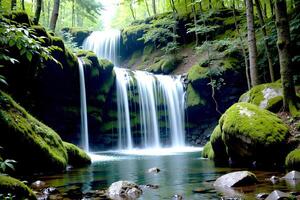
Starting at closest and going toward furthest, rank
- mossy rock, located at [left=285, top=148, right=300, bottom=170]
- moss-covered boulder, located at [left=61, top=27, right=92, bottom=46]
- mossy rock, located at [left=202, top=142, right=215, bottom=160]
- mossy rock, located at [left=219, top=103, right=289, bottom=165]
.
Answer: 1. mossy rock, located at [left=285, top=148, right=300, bottom=170]
2. mossy rock, located at [left=219, top=103, right=289, bottom=165]
3. mossy rock, located at [left=202, top=142, right=215, bottom=160]
4. moss-covered boulder, located at [left=61, top=27, right=92, bottom=46]

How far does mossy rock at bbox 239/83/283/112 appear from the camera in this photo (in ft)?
37.2

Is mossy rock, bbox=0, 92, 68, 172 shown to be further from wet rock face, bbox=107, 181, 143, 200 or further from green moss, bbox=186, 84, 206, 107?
green moss, bbox=186, 84, 206, 107

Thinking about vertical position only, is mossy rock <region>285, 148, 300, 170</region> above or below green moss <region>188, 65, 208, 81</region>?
below

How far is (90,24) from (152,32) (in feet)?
77.8

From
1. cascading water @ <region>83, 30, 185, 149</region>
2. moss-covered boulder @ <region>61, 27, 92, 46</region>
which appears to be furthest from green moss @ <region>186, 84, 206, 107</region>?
moss-covered boulder @ <region>61, 27, 92, 46</region>

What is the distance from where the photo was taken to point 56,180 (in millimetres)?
7879

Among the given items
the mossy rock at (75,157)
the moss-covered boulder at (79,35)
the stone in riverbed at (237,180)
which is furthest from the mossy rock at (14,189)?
the moss-covered boulder at (79,35)

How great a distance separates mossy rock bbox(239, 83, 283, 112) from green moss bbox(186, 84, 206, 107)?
25.0ft

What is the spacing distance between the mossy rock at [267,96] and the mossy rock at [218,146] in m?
1.80

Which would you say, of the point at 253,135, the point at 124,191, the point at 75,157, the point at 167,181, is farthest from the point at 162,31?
the point at 124,191

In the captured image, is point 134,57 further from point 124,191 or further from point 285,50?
point 124,191

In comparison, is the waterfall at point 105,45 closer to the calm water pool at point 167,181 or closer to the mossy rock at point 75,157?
the mossy rock at point 75,157

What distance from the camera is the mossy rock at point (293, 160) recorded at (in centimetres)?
789

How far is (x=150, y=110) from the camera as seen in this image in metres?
21.2
